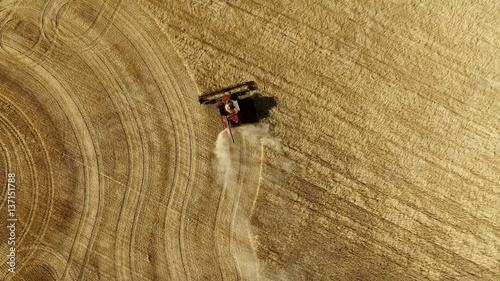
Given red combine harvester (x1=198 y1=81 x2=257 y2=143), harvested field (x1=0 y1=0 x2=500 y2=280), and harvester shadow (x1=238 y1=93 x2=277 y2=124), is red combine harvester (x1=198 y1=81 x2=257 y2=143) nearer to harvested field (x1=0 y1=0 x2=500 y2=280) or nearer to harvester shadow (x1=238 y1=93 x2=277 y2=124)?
harvester shadow (x1=238 y1=93 x2=277 y2=124)

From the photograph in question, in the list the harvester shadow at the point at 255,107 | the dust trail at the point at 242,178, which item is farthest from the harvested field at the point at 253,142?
the harvester shadow at the point at 255,107

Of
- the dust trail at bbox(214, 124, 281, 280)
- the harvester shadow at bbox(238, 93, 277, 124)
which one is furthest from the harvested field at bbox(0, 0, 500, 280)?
the harvester shadow at bbox(238, 93, 277, 124)

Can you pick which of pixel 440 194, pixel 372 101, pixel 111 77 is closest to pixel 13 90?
pixel 111 77

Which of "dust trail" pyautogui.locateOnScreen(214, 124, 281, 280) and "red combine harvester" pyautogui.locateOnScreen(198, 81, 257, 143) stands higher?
"red combine harvester" pyautogui.locateOnScreen(198, 81, 257, 143)

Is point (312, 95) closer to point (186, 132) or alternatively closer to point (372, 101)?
point (372, 101)

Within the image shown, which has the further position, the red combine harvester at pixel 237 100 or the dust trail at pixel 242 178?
the dust trail at pixel 242 178

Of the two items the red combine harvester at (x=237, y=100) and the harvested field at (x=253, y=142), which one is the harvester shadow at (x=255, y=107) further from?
the harvested field at (x=253, y=142)

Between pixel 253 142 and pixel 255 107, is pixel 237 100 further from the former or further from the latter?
pixel 253 142
